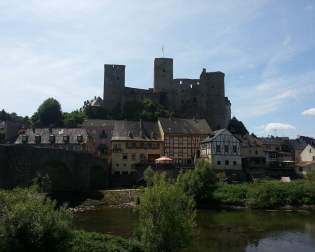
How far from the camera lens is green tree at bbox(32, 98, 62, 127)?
102 m

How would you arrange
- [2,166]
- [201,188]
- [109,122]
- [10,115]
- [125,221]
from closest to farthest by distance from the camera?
1. [125,221]
2. [2,166]
3. [201,188]
4. [109,122]
5. [10,115]

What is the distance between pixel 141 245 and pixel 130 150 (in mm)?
55289

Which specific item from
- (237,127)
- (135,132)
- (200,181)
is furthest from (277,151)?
(200,181)

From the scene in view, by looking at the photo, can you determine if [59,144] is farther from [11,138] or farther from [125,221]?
[125,221]

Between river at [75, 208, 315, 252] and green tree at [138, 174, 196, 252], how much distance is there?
6.57 m

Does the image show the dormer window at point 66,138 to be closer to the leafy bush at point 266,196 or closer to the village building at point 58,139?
the village building at point 58,139

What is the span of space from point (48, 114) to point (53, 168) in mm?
35286

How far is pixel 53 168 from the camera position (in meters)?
70.0

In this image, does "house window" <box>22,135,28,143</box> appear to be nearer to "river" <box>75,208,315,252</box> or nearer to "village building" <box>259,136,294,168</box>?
Result: "river" <box>75,208,315,252</box>

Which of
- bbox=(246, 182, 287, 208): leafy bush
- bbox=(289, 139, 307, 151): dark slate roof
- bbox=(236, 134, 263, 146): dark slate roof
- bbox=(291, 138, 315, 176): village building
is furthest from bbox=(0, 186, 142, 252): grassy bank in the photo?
bbox=(289, 139, 307, 151): dark slate roof

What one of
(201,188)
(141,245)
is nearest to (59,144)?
(201,188)

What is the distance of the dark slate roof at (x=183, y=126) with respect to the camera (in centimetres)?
8519

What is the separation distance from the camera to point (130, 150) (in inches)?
3219

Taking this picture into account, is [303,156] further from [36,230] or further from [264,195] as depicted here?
[36,230]
